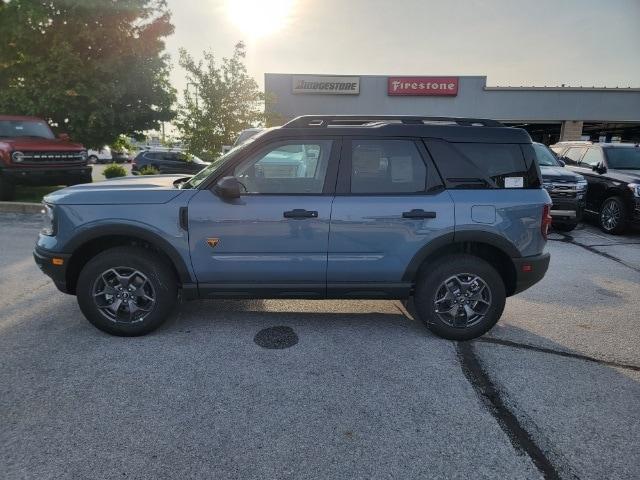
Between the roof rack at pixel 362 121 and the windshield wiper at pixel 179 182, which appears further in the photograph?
the windshield wiper at pixel 179 182

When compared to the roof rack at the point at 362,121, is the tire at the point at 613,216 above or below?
below

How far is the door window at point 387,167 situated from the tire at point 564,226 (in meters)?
7.23

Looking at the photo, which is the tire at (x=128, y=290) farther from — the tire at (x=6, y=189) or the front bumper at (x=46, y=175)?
the tire at (x=6, y=189)

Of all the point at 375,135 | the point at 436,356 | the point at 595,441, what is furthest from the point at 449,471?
the point at 375,135

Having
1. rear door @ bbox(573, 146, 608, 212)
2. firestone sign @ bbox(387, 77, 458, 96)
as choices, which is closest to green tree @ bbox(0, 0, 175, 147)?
rear door @ bbox(573, 146, 608, 212)

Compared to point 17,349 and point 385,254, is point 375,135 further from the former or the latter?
point 17,349

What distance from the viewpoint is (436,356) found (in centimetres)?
342

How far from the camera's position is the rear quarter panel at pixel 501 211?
351 cm

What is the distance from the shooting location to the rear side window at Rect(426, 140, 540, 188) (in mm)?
3549

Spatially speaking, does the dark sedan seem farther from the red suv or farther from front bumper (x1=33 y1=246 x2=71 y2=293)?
front bumper (x1=33 y1=246 x2=71 y2=293)

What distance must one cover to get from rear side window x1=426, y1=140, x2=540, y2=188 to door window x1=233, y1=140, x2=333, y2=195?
3.18 feet

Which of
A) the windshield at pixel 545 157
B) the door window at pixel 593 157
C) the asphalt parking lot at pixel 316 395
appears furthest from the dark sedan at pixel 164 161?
the asphalt parking lot at pixel 316 395

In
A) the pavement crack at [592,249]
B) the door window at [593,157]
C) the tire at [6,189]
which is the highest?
the door window at [593,157]

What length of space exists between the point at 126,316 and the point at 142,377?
2.63 ft
